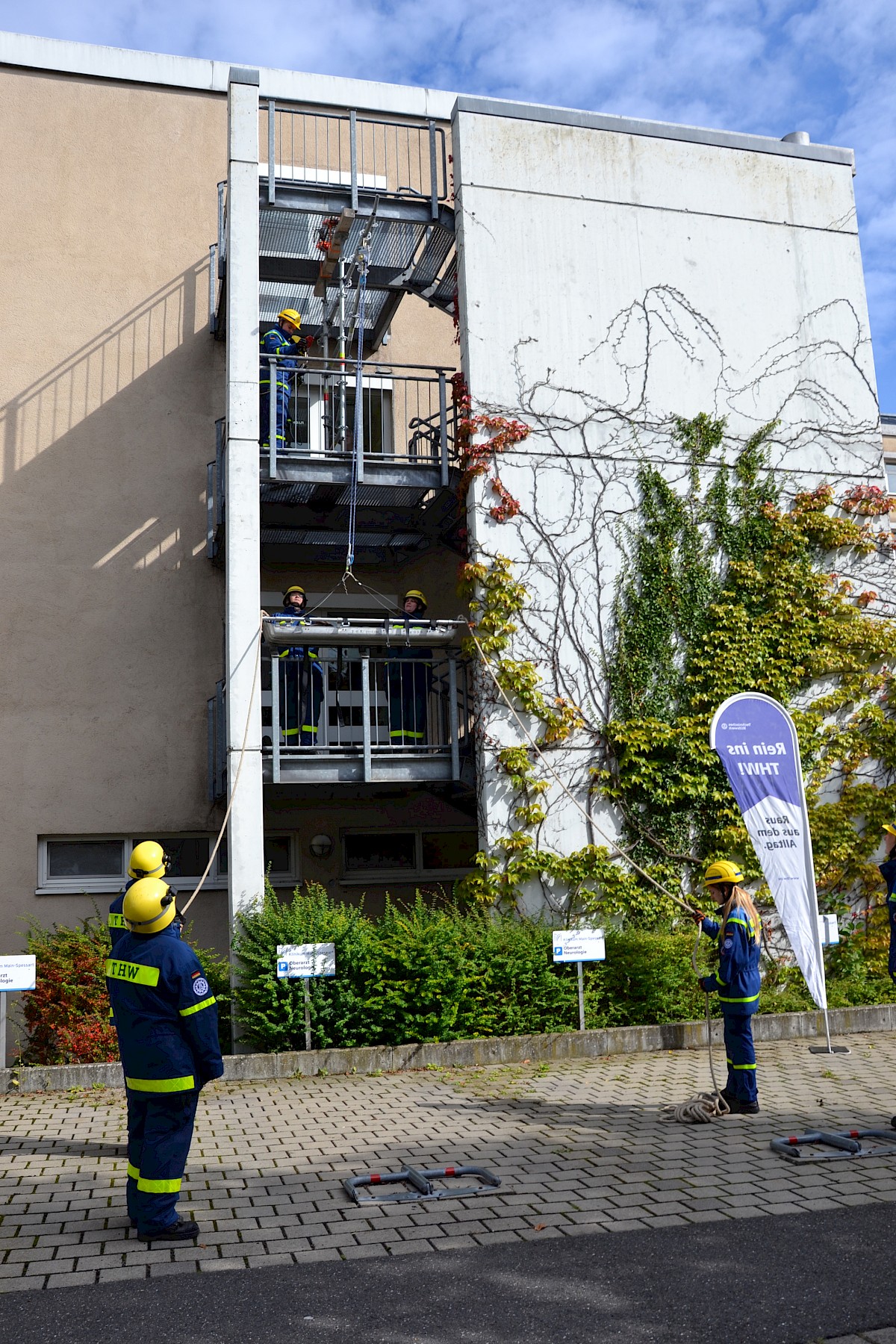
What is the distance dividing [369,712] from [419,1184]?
754 cm

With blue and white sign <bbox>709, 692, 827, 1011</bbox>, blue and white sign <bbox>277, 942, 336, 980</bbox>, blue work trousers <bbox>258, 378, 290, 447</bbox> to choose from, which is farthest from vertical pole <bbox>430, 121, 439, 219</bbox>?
blue and white sign <bbox>277, 942, 336, 980</bbox>

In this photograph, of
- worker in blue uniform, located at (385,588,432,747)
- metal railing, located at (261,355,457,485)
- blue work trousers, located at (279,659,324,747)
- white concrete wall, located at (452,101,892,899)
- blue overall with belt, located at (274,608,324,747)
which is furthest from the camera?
white concrete wall, located at (452,101,892,899)

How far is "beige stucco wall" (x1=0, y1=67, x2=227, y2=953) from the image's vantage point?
13.9 m

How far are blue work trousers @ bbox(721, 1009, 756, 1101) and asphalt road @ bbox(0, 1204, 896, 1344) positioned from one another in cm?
239

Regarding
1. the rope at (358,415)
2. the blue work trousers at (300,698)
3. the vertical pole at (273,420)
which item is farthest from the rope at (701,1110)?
the vertical pole at (273,420)

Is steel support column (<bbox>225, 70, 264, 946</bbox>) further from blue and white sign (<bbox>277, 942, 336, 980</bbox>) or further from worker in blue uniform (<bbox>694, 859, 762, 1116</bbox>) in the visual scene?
worker in blue uniform (<bbox>694, 859, 762, 1116</bbox>)

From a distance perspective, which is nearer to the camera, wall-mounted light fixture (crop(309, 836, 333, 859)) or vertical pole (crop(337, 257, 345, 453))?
vertical pole (crop(337, 257, 345, 453))

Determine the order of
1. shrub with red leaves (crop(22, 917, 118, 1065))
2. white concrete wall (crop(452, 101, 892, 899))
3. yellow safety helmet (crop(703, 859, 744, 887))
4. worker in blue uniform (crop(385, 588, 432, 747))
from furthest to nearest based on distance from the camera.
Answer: white concrete wall (crop(452, 101, 892, 899)), worker in blue uniform (crop(385, 588, 432, 747)), shrub with red leaves (crop(22, 917, 118, 1065)), yellow safety helmet (crop(703, 859, 744, 887))

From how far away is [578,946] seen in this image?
10.5 metres

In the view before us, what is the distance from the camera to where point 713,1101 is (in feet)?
25.1

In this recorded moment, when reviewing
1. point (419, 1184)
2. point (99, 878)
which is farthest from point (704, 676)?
point (419, 1184)

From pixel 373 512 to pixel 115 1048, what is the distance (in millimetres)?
7094

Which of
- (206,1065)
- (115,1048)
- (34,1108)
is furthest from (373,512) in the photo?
(206,1065)

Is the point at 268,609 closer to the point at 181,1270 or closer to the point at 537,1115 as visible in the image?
the point at 537,1115
